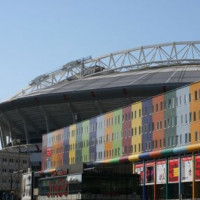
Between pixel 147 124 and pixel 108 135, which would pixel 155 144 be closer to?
pixel 147 124

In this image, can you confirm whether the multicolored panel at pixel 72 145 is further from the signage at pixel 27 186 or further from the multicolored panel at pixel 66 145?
the signage at pixel 27 186

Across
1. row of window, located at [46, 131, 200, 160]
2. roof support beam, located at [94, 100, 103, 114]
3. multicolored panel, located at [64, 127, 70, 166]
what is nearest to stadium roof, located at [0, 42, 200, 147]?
roof support beam, located at [94, 100, 103, 114]

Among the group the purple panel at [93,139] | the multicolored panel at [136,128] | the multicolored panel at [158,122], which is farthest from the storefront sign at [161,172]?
the purple panel at [93,139]

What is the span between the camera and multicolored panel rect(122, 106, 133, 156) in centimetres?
11781

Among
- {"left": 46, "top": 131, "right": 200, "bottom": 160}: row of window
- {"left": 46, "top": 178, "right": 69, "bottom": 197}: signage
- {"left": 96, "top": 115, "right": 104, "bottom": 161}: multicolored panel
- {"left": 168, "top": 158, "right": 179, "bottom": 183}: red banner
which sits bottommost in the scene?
{"left": 46, "top": 178, "right": 69, "bottom": 197}: signage

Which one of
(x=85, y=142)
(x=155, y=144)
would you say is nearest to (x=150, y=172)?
(x=155, y=144)

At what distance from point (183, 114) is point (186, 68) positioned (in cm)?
8630

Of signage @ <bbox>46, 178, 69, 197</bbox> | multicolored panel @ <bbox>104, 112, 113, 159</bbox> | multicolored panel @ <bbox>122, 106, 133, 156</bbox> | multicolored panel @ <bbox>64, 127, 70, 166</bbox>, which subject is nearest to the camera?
signage @ <bbox>46, 178, 69, 197</bbox>

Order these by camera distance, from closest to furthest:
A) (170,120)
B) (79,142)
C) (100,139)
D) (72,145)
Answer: (170,120)
(100,139)
(79,142)
(72,145)

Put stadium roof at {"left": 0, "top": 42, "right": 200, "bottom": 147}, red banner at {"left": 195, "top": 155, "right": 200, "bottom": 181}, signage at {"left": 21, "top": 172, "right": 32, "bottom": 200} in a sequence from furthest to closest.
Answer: stadium roof at {"left": 0, "top": 42, "right": 200, "bottom": 147} < signage at {"left": 21, "top": 172, "right": 32, "bottom": 200} < red banner at {"left": 195, "top": 155, "right": 200, "bottom": 181}

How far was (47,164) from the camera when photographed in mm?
159875

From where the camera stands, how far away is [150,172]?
108 meters

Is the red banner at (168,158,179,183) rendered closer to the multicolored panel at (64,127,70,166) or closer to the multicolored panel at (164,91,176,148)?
the multicolored panel at (164,91,176,148)

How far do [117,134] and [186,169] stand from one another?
28.1m
